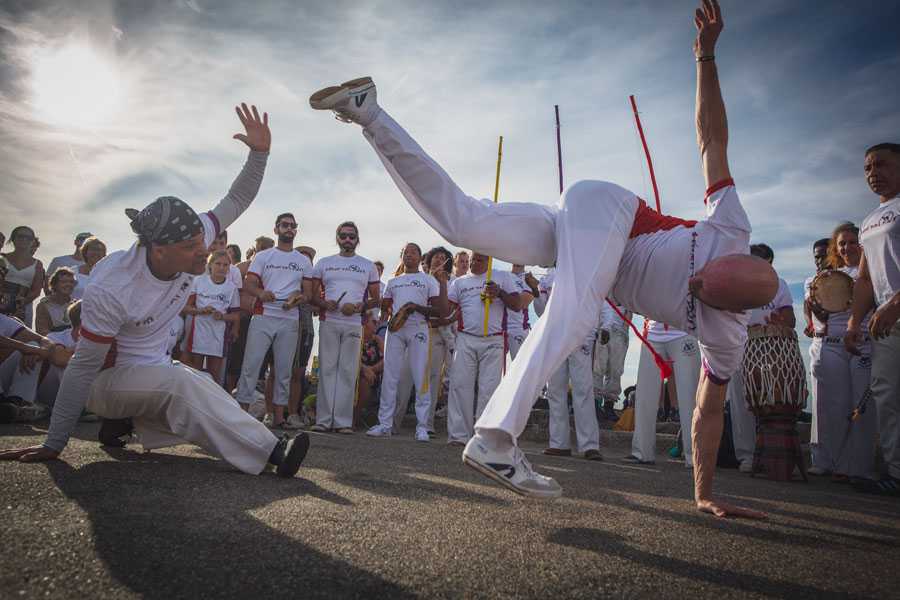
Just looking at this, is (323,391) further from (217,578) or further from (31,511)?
(217,578)

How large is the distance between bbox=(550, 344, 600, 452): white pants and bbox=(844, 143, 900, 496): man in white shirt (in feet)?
7.96

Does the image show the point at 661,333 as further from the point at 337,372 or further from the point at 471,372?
the point at 337,372

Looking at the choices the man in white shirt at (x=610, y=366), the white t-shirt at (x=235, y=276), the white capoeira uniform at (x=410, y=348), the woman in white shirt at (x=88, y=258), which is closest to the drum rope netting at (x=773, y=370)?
the white capoeira uniform at (x=410, y=348)

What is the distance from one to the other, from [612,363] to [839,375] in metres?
4.82

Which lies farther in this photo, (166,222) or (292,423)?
(292,423)

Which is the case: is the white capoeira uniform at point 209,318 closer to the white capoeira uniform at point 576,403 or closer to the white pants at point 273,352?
the white pants at point 273,352

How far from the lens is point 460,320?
7.14 meters

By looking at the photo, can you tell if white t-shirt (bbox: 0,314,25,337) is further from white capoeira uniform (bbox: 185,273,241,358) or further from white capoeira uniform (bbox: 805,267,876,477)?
white capoeira uniform (bbox: 805,267,876,477)

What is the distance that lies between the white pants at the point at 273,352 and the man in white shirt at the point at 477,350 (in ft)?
6.77

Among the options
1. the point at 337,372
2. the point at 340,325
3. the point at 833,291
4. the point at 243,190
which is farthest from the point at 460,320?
the point at 833,291

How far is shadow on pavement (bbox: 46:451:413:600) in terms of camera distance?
1454 mm

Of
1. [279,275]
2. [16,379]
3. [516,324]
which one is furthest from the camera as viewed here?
[516,324]

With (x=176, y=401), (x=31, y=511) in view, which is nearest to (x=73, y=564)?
(x=31, y=511)

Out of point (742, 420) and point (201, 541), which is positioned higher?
point (742, 420)
